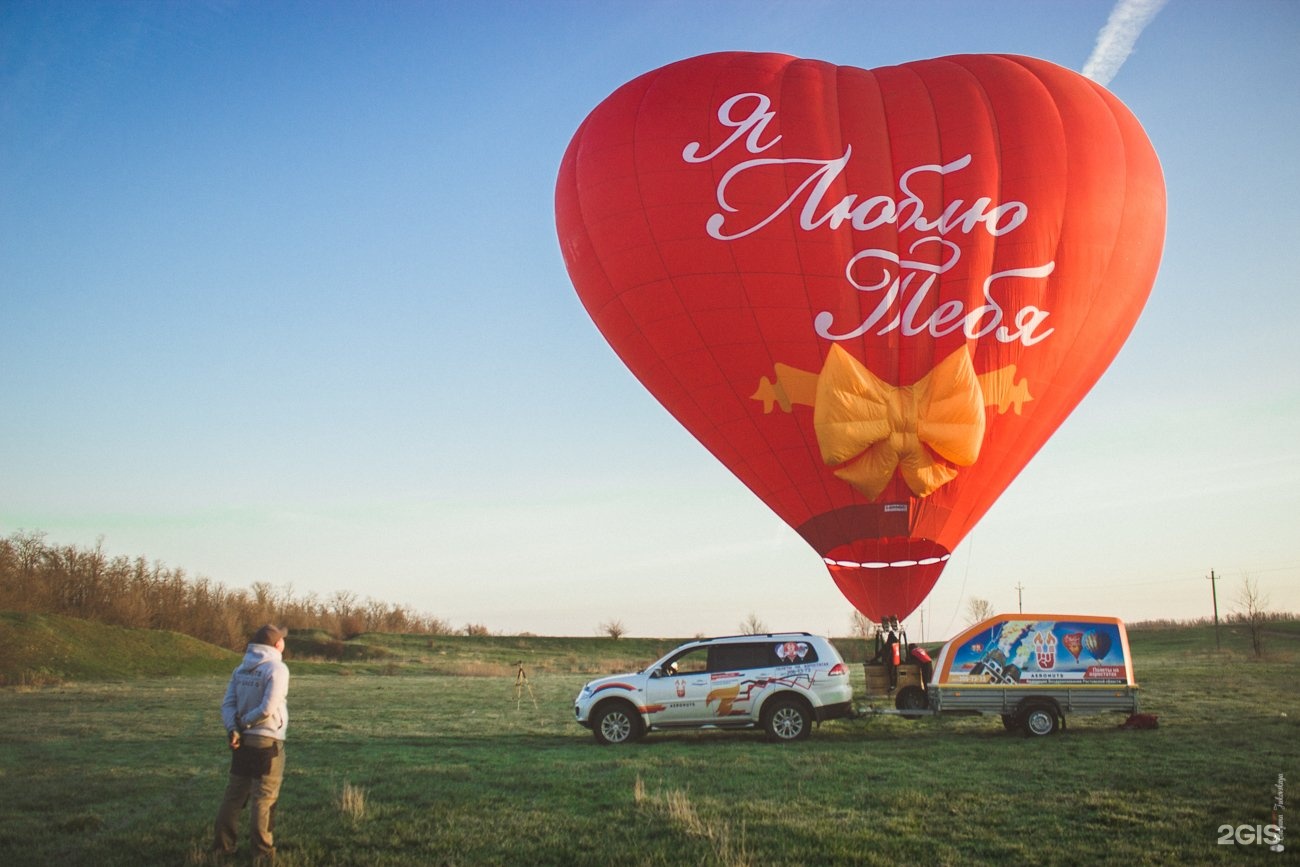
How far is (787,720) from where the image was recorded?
1498 centimetres

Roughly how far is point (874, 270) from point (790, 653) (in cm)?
694

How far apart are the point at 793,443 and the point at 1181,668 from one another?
846 inches

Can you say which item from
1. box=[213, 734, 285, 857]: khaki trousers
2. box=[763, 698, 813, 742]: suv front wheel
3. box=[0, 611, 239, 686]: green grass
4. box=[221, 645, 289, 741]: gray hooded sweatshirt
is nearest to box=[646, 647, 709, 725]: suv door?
box=[763, 698, 813, 742]: suv front wheel

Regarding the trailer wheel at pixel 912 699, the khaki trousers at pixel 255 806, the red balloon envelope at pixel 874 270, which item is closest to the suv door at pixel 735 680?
the trailer wheel at pixel 912 699

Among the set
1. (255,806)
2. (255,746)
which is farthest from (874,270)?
(255,806)

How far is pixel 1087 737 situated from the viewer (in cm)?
1445

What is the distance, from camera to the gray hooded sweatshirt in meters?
7.49

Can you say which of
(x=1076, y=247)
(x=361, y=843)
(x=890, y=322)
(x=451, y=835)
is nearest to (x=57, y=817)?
(x=361, y=843)

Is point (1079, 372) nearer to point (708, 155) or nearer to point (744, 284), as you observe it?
point (744, 284)

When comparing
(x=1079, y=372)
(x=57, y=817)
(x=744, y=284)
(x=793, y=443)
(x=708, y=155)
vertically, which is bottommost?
(x=57, y=817)

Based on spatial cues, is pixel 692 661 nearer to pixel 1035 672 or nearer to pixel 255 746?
pixel 1035 672

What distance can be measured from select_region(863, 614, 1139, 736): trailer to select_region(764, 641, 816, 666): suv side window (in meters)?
1.78

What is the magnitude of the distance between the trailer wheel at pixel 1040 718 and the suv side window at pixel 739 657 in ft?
13.1

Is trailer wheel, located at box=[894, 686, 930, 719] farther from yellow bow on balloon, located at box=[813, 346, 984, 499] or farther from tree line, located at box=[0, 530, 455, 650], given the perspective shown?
tree line, located at box=[0, 530, 455, 650]
